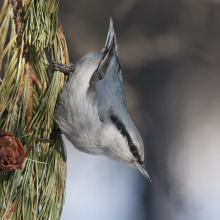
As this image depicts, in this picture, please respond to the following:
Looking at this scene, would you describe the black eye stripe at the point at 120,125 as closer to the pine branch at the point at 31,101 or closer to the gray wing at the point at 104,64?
the gray wing at the point at 104,64

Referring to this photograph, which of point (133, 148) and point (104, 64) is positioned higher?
point (104, 64)

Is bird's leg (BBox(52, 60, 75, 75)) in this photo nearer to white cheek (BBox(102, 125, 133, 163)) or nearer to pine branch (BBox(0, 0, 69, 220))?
pine branch (BBox(0, 0, 69, 220))

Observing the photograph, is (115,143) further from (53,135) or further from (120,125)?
(53,135)

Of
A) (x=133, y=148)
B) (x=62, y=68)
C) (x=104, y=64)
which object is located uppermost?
(x=104, y=64)

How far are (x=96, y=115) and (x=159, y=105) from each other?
84 centimetres

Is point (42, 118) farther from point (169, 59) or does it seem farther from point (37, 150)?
point (169, 59)

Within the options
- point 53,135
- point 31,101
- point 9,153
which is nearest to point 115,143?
point 53,135

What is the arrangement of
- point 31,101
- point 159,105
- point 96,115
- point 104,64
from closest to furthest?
1. point 31,101
2. point 96,115
3. point 104,64
4. point 159,105

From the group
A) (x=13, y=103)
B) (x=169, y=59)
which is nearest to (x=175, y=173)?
(x=169, y=59)

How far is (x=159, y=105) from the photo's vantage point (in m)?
2.12

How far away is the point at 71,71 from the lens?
1235 mm

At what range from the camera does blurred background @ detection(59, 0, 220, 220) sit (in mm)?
2047

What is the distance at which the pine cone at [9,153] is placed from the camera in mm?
959

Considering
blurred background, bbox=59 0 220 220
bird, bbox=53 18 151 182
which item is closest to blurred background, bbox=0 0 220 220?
blurred background, bbox=59 0 220 220
